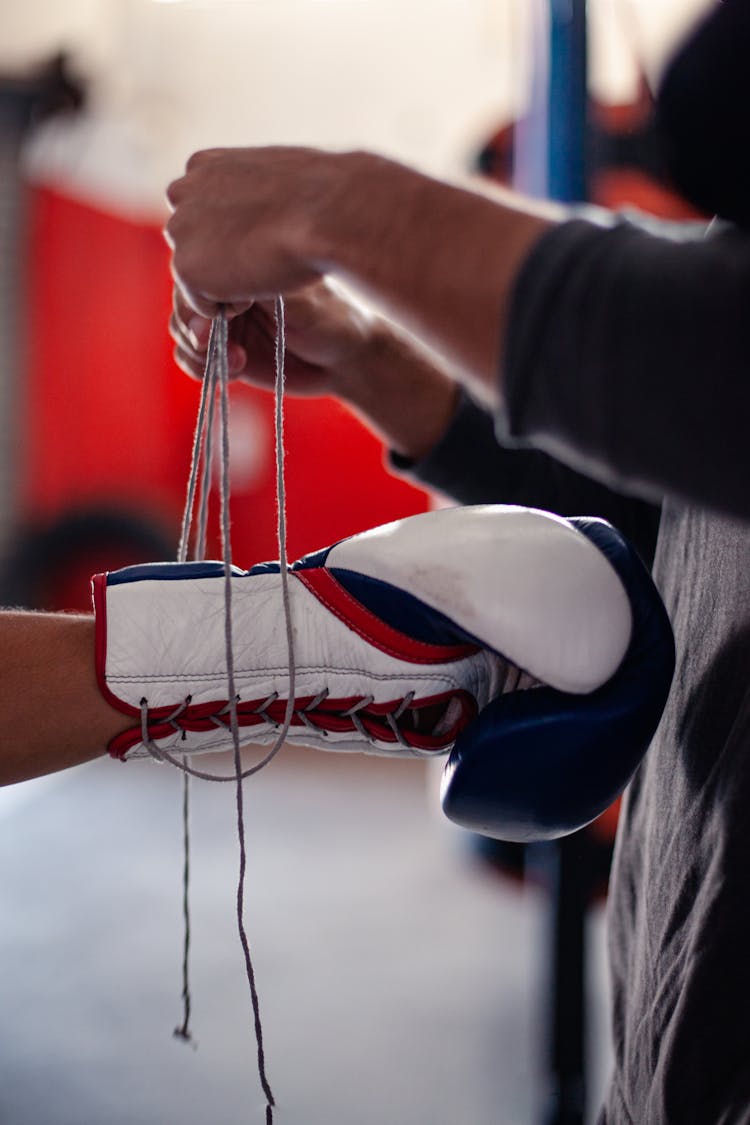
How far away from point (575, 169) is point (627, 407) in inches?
39.9

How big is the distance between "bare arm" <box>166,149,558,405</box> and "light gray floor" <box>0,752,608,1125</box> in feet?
3.80

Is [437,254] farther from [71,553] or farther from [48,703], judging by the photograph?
[71,553]

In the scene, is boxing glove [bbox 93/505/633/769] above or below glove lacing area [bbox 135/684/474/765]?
above

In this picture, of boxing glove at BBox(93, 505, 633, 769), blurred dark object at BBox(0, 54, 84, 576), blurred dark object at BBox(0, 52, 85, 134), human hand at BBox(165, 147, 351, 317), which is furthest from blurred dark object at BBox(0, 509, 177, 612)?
human hand at BBox(165, 147, 351, 317)

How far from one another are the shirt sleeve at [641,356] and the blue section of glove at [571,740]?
0.73ft

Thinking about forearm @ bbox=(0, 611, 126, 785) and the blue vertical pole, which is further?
the blue vertical pole

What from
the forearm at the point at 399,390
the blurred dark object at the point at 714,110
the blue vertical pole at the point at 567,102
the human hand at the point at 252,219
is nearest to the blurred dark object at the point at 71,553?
the blue vertical pole at the point at 567,102

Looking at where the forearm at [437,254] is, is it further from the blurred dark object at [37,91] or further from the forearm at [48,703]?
the blurred dark object at [37,91]

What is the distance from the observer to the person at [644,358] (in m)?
0.47

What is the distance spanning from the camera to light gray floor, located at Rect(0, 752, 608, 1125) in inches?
55.4

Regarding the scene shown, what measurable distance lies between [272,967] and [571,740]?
1.28m

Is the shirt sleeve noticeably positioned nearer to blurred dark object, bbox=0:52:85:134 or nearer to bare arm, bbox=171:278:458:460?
bare arm, bbox=171:278:458:460

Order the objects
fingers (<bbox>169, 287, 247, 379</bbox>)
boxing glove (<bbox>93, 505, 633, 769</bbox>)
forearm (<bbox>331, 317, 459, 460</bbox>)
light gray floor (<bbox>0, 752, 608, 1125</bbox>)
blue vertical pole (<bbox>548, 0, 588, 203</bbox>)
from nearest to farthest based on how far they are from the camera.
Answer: boxing glove (<bbox>93, 505, 633, 769</bbox>) → fingers (<bbox>169, 287, 247, 379</bbox>) → forearm (<bbox>331, 317, 459, 460</bbox>) → blue vertical pole (<bbox>548, 0, 588, 203</bbox>) → light gray floor (<bbox>0, 752, 608, 1125</bbox>)

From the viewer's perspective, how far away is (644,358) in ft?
1.52
